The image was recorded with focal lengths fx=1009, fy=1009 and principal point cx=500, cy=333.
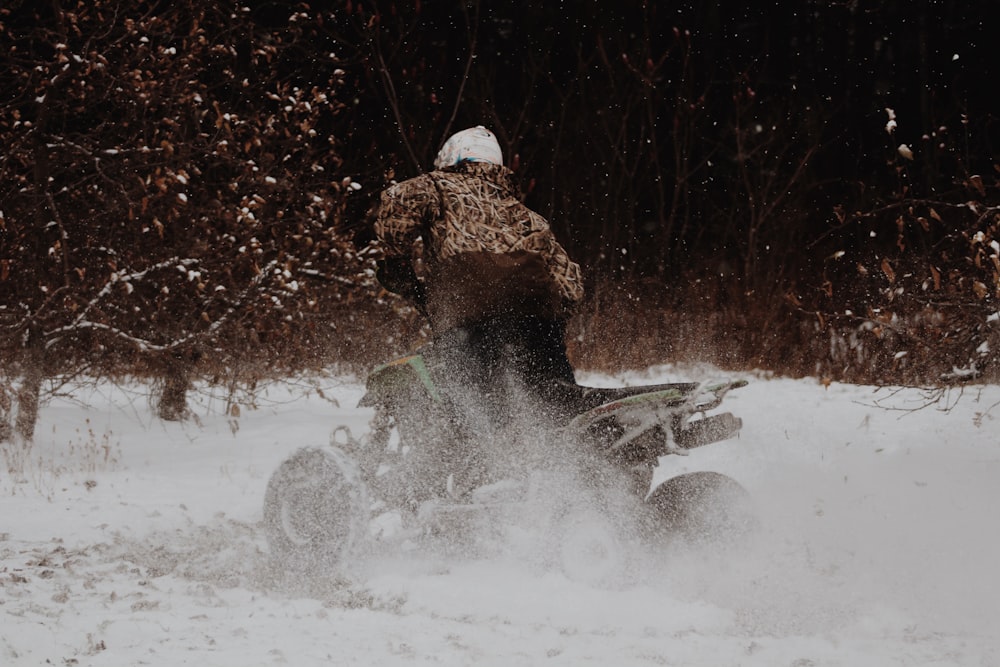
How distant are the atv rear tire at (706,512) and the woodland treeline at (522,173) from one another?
6.45 ft

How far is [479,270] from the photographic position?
504 centimetres

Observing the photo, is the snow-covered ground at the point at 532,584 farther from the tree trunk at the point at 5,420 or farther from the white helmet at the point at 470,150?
the white helmet at the point at 470,150

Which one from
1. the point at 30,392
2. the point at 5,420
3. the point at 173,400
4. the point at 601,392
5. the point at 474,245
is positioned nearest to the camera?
the point at 601,392

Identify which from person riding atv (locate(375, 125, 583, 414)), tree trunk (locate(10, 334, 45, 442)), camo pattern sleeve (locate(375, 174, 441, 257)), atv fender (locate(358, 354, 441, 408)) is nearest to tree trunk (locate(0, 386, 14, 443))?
tree trunk (locate(10, 334, 45, 442))

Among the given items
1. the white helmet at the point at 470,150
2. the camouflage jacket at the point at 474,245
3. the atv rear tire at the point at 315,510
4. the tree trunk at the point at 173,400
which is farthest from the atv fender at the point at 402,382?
the tree trunk at the point at 173,400

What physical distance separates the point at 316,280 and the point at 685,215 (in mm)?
6555

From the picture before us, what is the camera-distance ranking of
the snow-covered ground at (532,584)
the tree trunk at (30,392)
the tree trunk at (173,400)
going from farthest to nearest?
the tree trunk at (173,400)
the tree trunk at (30,392)
the snow-covered ground at (532,584)

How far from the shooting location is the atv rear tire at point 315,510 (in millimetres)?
5098

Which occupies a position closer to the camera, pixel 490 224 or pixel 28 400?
pixel 490 224

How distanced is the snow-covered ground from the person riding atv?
1.02 m

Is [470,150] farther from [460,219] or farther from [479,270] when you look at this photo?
[479,270]

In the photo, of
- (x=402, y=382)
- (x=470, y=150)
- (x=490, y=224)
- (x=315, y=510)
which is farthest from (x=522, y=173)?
(x=315, y=510)

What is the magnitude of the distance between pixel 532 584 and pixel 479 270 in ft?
5.11

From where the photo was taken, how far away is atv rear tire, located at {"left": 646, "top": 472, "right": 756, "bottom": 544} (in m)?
4.96
